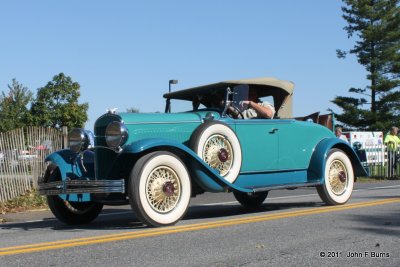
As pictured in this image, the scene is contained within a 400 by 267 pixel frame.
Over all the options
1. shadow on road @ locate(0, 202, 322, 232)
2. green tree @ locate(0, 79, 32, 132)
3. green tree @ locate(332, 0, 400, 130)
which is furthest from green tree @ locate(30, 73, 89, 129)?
shadow on road @ locate(0, 202, 322, 232)

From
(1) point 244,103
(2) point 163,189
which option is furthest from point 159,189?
(1) point 244,103

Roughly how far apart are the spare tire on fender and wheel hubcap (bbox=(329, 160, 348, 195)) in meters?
1.93

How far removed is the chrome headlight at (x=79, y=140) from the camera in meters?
7.12

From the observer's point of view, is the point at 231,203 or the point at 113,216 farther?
the point at 231,203

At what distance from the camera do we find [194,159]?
21.5 feet

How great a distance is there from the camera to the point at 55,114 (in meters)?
42.3

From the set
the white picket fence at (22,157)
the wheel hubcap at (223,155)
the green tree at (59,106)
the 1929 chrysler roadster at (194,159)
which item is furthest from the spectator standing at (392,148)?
the green tree at (59,106)

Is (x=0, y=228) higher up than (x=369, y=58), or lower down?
lower down

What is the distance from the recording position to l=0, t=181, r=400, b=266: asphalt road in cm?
447

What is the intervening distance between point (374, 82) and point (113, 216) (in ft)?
127

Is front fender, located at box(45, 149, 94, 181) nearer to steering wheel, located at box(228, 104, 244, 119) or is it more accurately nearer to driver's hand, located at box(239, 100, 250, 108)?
steering wheel, located at box(228, 104, 244, 119)

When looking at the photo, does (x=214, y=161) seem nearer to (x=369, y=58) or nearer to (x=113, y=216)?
(x=113, y=216)

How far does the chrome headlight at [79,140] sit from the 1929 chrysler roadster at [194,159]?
14mm

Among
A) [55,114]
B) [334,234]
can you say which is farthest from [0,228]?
[55,114]
